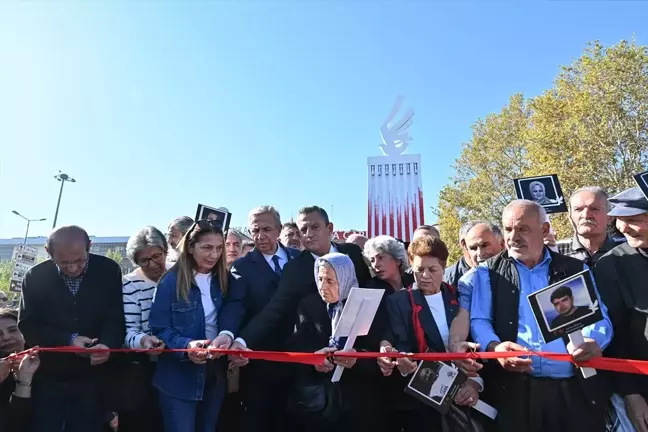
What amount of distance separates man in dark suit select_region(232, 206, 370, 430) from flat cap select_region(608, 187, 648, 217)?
1.76 m

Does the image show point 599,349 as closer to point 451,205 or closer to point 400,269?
point 400,269

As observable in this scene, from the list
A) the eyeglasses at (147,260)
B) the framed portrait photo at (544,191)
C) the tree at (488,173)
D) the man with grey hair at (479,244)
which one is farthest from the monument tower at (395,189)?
the tree at (488,173)

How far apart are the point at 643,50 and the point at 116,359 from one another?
19.7 metres

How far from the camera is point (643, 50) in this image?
16.5 meters

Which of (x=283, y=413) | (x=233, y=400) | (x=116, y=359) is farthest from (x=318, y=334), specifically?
(x=116, y=359)

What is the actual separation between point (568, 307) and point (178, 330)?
2.48 metres

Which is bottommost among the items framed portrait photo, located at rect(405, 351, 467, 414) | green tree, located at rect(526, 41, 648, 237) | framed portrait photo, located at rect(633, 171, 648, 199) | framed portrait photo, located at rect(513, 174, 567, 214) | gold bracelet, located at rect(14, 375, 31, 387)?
gold bracelet, located at rect(14, 375, 31, 387)

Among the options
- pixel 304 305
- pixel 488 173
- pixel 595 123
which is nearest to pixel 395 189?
pixel 304 305

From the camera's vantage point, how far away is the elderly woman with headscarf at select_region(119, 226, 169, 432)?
11.5ft

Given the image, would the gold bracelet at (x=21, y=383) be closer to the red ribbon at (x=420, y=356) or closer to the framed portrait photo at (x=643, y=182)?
the red ribbon at (x=420, y=356)

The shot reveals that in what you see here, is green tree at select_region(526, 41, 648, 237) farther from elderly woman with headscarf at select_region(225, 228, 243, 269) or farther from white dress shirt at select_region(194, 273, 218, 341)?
white dress shirt at select_region(194, 273, 218, 341)

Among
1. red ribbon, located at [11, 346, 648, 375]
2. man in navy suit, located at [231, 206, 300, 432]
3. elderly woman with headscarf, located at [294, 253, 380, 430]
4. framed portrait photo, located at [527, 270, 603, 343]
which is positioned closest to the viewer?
framed portrait photo, located at [527, 270, 603, 343]

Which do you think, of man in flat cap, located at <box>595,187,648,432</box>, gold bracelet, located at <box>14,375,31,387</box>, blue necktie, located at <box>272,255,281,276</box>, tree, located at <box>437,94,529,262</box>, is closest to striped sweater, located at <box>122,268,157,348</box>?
gold bracelet, located at <box>14,375,31,387</box>

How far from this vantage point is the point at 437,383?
2.72 metres
